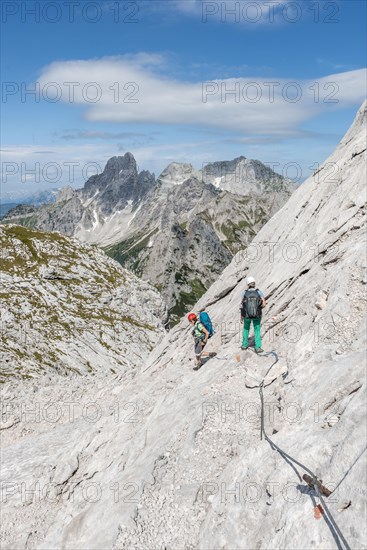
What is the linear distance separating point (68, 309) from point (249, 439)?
84.1 metres

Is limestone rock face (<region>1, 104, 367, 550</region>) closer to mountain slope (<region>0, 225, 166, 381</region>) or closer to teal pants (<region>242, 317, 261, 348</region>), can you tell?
teal pants (<region>242, 317, 261, 348</region>)

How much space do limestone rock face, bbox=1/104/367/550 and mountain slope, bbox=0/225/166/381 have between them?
150 ft

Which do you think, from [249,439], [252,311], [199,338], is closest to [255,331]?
[252,311]

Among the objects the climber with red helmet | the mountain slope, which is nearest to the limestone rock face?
the climber with red helmet

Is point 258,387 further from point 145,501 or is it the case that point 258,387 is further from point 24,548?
point 24,548

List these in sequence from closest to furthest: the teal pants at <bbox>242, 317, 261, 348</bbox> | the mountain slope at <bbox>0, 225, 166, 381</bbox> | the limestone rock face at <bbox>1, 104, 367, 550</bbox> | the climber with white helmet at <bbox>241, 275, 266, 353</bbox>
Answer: the limestone rock face at <bbox>1, 104, 367, 550</bbox>, the teal pants at <bbox>242, 317, 261, 348</bbox>, the climber with white helmet at <bbox>241, 275, 266, 353</bbox>, the mountain slope at <bbox>0, 225, 166, 381</bbox>

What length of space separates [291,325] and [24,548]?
15.6 m

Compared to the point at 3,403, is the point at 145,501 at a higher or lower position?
higher

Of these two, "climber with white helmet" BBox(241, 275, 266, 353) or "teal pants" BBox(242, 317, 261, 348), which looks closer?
"teal pants" BBox(242, 317, 261, 348)

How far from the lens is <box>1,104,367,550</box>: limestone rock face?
12.1 meters

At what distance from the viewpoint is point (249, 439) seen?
52.9ft

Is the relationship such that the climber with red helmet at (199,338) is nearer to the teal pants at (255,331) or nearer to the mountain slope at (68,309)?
the teal pants at (255,331)

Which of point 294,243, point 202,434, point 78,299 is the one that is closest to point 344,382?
point 202,434

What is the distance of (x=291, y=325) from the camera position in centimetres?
2070
